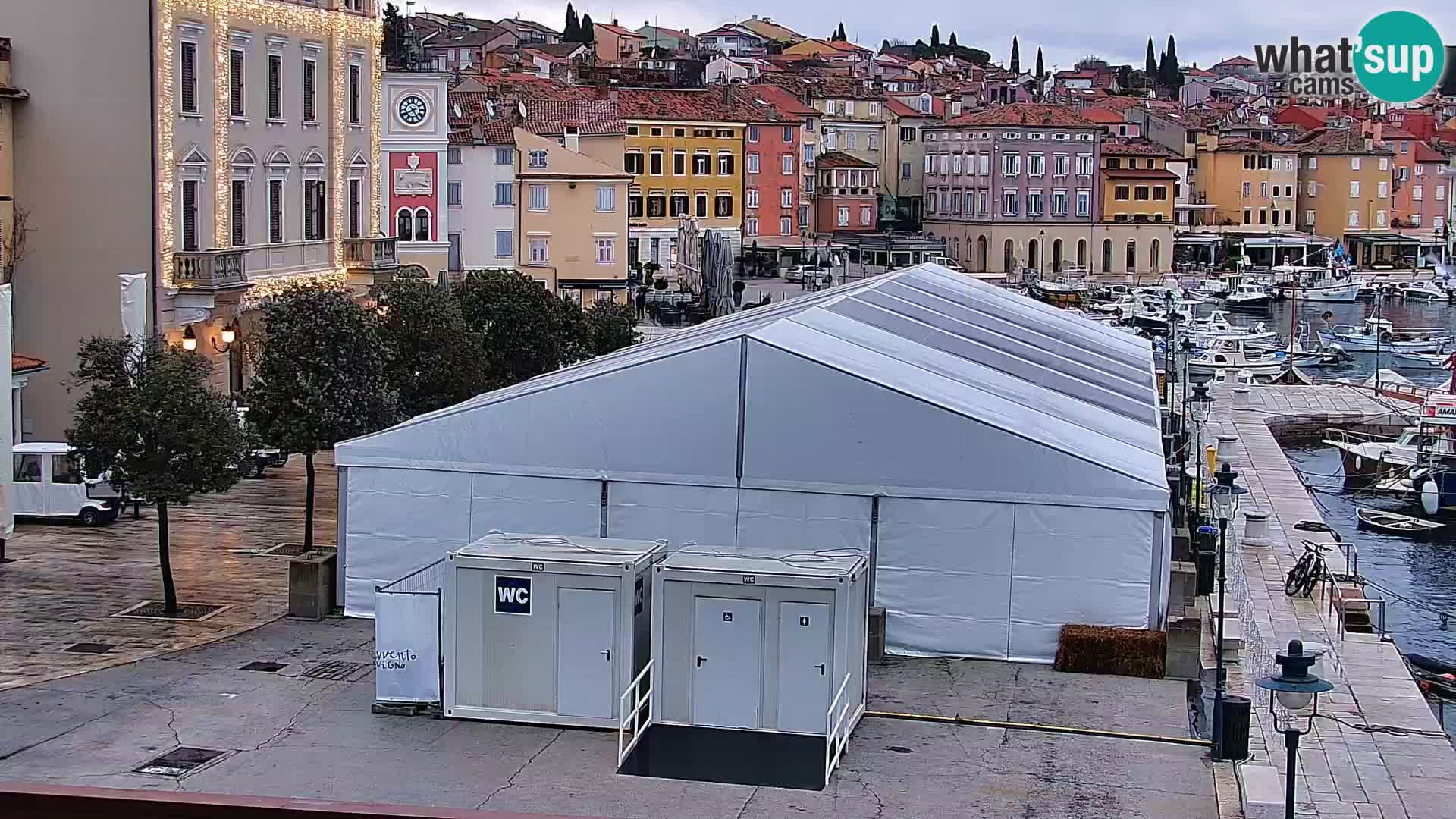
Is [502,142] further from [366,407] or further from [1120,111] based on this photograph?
[1120,111]

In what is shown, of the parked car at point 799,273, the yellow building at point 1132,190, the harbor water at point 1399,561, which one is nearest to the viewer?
the harbor water at point 1399,561

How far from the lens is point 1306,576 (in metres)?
26.2

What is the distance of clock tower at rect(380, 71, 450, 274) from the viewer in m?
48.2

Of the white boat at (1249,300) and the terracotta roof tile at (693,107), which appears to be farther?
A: the white boat at (1249,300)

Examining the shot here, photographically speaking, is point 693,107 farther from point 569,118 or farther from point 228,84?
point 228,84

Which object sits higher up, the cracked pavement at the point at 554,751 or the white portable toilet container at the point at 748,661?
the white portable toilet container at the point at 748,661

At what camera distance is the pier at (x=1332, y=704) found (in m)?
15.7

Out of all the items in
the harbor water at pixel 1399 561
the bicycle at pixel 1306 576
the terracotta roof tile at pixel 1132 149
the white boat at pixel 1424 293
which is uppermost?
the terracotta roof tile at pixel 1132 149

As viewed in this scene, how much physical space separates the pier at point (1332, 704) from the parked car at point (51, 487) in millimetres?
15251

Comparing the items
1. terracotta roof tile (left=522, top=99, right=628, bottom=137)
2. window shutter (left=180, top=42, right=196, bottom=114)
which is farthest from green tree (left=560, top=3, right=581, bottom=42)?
window shutter (left=180, top=42, right=196, bottom=114)

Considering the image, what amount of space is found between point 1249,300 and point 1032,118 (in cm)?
1645

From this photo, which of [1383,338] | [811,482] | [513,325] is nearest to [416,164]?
[513,325]

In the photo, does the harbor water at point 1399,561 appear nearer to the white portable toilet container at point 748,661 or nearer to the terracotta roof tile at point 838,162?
the white portable toilet container at point 748,661

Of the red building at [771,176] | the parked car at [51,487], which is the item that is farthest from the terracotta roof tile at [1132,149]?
the parked car at [51,487]
